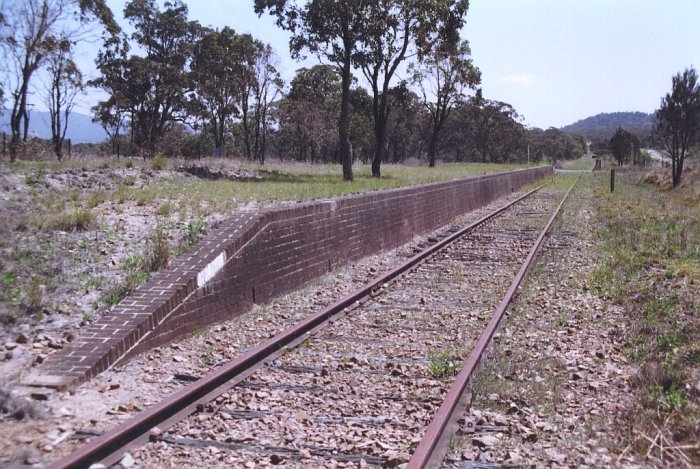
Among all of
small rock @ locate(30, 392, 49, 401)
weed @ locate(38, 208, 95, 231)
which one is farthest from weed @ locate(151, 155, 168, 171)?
small rock @ locate(30, 392, 49, 401)

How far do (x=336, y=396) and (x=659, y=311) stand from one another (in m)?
4.52

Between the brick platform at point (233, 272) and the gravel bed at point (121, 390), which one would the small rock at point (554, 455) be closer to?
the gravel bed at point (121, 390)

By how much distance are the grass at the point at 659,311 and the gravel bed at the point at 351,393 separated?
5.05 ft

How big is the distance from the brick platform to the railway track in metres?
0.86

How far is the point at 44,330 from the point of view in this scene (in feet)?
19.8

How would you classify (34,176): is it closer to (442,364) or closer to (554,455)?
(442,364)

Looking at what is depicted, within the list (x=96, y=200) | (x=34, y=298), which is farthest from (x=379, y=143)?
(x=34, y=298)

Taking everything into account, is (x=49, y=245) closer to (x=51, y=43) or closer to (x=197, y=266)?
(x=197, y=266)

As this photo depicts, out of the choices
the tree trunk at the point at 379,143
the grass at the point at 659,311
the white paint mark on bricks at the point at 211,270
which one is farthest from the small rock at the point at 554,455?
the tree trunk at the point at 379,143

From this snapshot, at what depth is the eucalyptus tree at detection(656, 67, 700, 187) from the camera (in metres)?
37.2

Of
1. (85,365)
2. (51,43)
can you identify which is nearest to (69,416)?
(85,365)

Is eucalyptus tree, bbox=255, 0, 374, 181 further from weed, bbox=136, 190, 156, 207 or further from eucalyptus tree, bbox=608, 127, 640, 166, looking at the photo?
eucalyptus tree, bbox=608, 127, 640, 166

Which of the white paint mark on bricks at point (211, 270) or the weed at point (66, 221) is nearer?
the white paint mark on bricks at point (211, 270)

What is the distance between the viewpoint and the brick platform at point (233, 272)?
5.59 m
